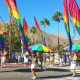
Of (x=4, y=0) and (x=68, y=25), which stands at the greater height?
(x=4, y=0)

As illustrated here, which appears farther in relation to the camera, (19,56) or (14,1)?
(19,56)

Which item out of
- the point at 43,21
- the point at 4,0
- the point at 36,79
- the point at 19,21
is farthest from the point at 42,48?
the point at 43,21

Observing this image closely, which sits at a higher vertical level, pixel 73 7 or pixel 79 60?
pixel 73 7

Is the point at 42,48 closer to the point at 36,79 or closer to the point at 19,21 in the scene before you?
the point at 19,21

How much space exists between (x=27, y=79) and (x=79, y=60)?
694cm

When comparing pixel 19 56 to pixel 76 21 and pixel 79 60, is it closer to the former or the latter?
pixel 79 60

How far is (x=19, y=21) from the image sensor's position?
971cm

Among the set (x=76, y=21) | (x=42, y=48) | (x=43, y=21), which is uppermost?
(x=43, y=21)

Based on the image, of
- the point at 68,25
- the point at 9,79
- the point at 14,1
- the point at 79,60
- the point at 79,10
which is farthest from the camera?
the point at 79,60

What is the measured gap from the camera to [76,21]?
11023mm

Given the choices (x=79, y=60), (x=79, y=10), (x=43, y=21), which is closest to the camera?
(x=79, y=10)

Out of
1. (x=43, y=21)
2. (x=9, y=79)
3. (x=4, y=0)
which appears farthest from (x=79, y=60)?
(x=43, y=21)

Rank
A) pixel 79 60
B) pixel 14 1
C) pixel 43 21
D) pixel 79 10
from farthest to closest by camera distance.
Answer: pixel 43 21 → pixel 79 60 → pixel 79 10 → pixel 14 1

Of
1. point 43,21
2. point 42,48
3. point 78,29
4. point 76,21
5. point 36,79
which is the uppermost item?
point 43,21
